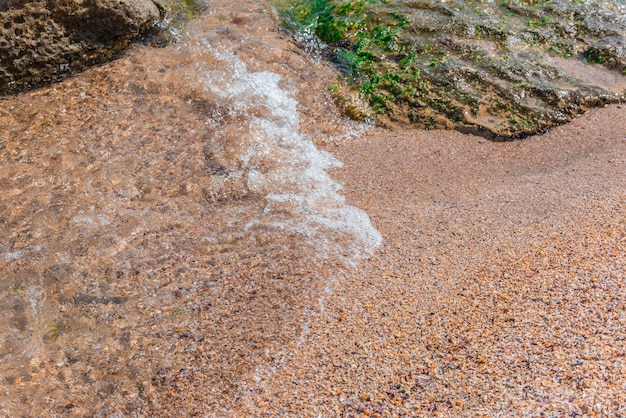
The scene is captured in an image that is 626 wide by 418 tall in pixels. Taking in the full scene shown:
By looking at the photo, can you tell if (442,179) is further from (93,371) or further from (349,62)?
(93,371)

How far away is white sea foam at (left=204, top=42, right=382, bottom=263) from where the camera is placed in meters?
3.78

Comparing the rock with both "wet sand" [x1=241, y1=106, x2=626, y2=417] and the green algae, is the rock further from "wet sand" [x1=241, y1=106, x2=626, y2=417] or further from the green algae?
"wet sand" [x1=241, y1=106, x2=626, y2=417]

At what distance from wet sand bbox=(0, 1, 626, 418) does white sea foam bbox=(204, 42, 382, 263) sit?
0.33 feet

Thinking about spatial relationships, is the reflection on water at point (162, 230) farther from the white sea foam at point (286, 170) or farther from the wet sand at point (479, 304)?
the wet sand at point (479, 304)

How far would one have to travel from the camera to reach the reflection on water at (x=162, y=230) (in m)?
2.82

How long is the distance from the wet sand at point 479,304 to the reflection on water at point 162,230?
285 mm

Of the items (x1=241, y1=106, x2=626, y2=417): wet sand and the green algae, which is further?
the green algae

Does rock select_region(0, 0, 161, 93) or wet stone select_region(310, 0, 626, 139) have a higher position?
wet stone select_region(310, 0, 626, 139)

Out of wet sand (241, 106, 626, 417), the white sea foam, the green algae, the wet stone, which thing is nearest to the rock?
the white sea foam

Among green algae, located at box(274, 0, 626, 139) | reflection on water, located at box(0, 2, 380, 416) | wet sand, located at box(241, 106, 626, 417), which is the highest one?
green algae, located at box(274, 0, 626, 139)

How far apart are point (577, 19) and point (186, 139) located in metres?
4.76

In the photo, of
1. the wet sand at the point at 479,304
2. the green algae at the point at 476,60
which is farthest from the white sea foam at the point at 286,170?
the green algae at the point at 476,60

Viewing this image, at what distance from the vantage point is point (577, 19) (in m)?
5.90

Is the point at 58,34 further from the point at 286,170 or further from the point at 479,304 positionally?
the point at 479,304
